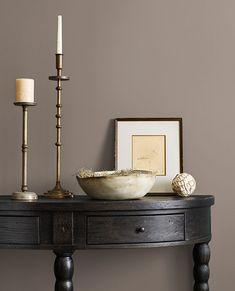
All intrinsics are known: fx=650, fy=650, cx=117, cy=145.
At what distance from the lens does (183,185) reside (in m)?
2.32

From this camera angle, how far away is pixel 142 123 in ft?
8.34

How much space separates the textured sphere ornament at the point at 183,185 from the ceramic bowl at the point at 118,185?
0.40ft

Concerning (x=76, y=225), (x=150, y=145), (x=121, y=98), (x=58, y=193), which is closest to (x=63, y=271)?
(x=76, y=225)

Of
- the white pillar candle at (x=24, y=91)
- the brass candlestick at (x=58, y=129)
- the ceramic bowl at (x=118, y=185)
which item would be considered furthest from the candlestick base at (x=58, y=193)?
the white pillar candle at (x=24, y=91)

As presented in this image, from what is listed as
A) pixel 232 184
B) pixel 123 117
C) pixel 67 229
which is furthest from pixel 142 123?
pixel 67 229

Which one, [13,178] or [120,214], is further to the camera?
[13,178]

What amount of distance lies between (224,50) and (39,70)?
2.43ft

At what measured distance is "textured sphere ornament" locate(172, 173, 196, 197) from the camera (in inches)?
91.4

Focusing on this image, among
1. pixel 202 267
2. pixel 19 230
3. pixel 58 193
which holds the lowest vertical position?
pixel 202 267

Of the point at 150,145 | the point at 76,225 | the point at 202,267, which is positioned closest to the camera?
the point at 76,225

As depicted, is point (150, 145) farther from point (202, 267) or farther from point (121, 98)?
point (202, 267)

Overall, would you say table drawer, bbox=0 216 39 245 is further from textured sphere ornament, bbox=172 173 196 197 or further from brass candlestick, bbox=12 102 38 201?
textured sphere ornament, bbox=172 173 196 197

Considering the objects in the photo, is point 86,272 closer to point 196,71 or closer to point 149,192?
point 149,192

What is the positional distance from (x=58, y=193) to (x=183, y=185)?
0.45 m
